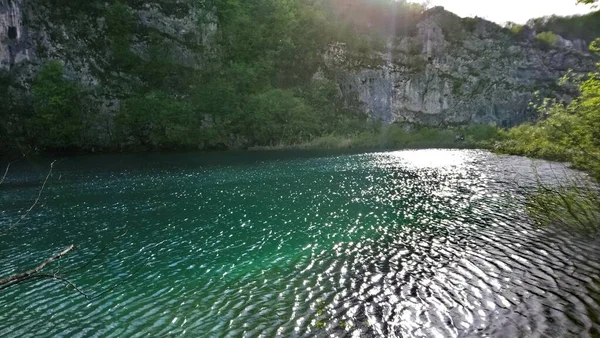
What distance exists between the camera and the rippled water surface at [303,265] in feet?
38.7

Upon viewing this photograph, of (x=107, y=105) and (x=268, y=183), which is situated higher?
(x=107, y=105)

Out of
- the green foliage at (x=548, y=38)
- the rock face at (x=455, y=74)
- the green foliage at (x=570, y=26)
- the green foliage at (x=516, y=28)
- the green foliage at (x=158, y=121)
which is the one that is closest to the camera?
the green foliage at (x=158, y=121)

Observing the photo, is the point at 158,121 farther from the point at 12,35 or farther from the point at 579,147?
the point at 579,147

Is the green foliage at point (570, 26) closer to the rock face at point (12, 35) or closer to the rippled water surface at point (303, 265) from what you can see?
the rippled water surface at point (303, 265)

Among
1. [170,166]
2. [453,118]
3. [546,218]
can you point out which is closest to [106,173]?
[170,166]

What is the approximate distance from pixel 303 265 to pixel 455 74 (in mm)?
115358

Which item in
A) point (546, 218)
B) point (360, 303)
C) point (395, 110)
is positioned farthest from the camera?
point (395, 110)

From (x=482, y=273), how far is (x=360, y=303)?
565cm

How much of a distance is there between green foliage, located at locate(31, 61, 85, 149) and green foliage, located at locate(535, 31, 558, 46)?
433 ft

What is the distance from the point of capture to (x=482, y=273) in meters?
14.9

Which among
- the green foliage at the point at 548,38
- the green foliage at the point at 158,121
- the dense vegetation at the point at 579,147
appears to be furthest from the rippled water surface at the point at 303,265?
the green foliage at the point at 548,38

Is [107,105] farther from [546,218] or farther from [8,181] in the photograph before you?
[546,218]

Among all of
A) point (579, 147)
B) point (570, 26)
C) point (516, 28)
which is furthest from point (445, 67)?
point (579, 147)

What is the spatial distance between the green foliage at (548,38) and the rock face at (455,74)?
1479 mm
